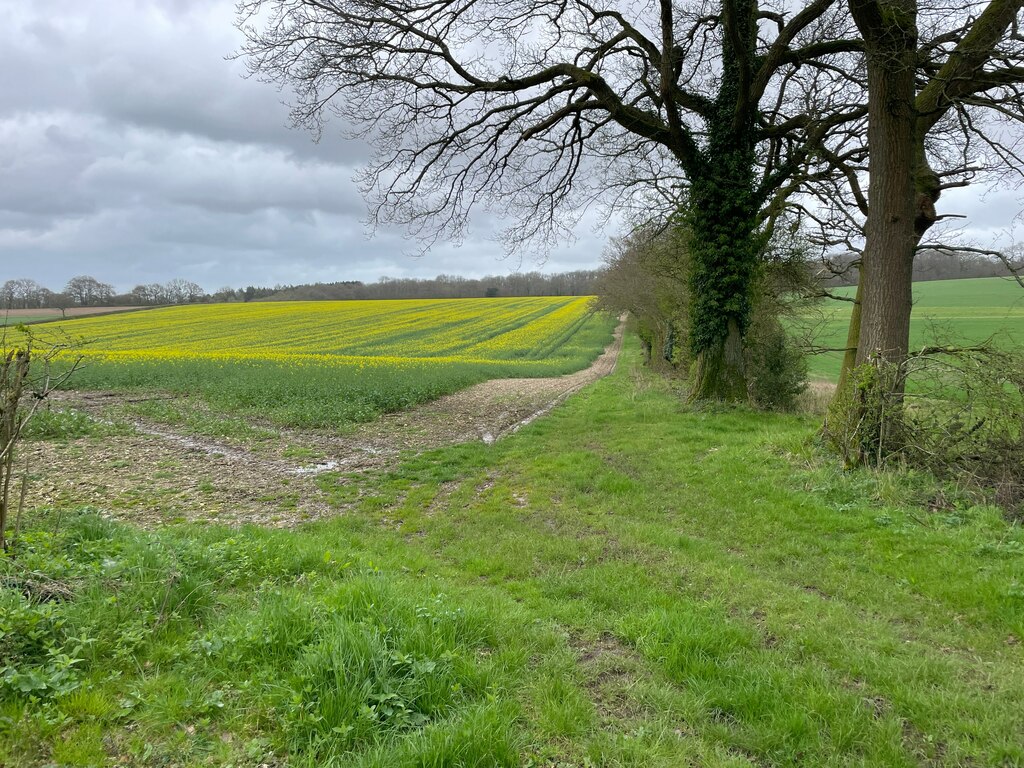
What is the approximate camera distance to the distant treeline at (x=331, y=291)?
2450 inches

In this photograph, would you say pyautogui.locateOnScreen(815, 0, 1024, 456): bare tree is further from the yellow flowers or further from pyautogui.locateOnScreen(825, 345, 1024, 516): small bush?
the yellow flowers

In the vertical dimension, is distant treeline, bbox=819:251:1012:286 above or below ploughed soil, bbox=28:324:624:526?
above

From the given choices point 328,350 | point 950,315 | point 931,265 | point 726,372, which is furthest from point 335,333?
point 950,315

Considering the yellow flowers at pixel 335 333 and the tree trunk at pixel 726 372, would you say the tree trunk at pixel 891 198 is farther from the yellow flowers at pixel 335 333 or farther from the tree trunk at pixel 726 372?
the yellow flowers at pixel 335 333

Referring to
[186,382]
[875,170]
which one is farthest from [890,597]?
[186,382]

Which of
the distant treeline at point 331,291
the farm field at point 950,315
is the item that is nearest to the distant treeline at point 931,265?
the farm field at point 950,315

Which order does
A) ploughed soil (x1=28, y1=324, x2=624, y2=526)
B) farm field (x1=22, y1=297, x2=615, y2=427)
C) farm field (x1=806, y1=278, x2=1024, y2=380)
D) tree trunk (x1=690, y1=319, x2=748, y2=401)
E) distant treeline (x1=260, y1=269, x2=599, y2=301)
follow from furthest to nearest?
distant treeline (x1=260, y1=269, x2=599, y2=301), farm field (x1=22, y1=297, x2=615, y2=427), tree trunk (x1=690, y1=319, x2=748, y2=401), farm field (x1=806, y1=278, x2=1024, y2=380), ploughed soil (x1=28, y1=324, x2=624, y2=526)

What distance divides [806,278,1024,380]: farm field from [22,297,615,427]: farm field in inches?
469

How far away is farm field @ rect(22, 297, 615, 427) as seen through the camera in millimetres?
16266

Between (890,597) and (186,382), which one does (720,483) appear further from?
(186,382)

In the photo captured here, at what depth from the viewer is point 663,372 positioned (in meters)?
27.2

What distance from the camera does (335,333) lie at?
45219 mm

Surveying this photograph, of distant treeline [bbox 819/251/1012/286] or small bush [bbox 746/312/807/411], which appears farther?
small bush [bbox 746/312/807/411]

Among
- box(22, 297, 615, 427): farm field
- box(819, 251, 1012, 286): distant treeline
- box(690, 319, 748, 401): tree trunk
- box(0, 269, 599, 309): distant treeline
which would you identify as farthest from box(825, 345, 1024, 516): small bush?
box(0, 269, 599, 309): distant treeline
